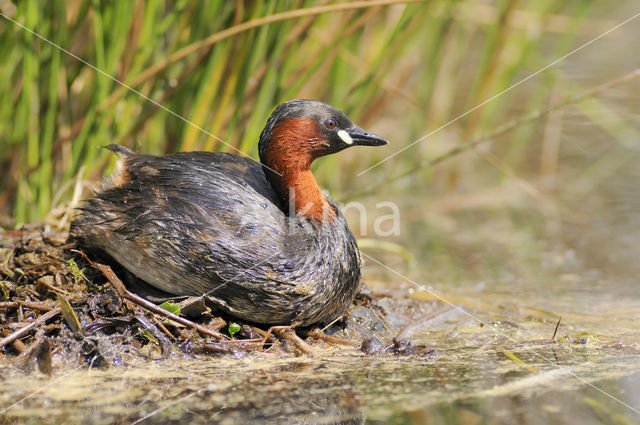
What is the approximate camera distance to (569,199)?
670 cm

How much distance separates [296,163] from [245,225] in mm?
466

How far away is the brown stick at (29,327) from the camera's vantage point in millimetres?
3322

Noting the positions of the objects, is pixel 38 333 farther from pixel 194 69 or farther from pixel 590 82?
pixel 590 82

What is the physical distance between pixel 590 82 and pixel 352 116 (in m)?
3.52

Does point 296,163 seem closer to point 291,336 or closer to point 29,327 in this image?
point 291,336

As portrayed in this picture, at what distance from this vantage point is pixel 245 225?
363cm

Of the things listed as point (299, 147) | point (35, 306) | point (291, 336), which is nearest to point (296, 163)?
point (299, 147)

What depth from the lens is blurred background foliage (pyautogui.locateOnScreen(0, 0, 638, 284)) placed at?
179 inches

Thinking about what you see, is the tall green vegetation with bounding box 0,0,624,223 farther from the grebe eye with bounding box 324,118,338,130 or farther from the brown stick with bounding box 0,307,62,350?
the brown stick with bounding box 0,307,62,350

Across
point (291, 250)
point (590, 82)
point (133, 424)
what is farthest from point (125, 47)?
point (590, 82)

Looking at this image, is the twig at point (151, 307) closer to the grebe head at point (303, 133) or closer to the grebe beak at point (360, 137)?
A: the grebe head at point (303, 133)

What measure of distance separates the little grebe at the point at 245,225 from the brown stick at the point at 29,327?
0.46 m

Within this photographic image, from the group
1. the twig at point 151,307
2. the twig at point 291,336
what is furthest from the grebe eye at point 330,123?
the twig at point 151,307

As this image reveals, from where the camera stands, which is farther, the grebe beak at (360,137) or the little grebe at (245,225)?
the grebe beak at (360,137)
